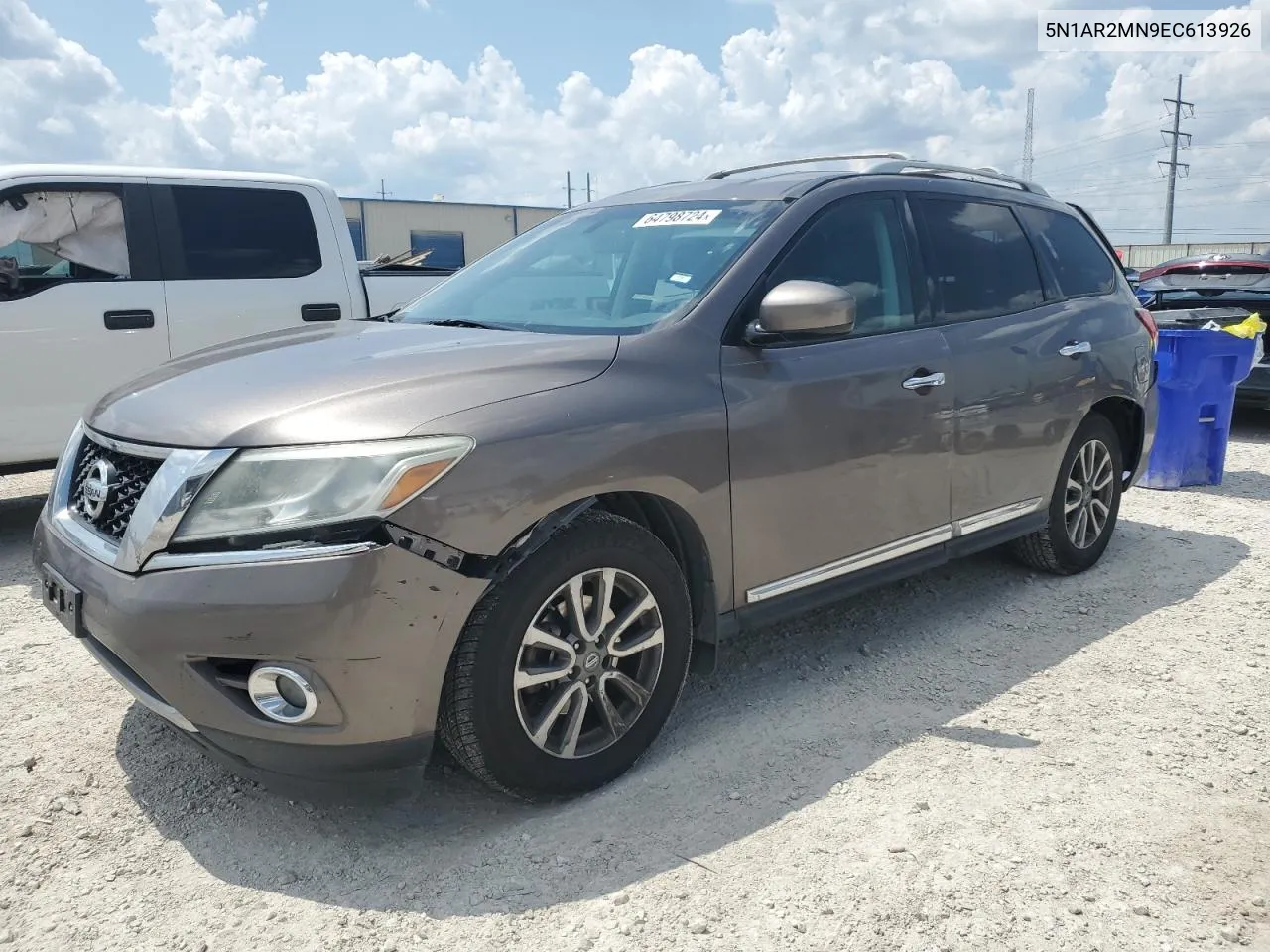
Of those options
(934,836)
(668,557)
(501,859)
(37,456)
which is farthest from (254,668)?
(37,456)

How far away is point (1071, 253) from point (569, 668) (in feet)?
11.6

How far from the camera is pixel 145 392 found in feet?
9.59

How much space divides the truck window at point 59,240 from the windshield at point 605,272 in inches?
112

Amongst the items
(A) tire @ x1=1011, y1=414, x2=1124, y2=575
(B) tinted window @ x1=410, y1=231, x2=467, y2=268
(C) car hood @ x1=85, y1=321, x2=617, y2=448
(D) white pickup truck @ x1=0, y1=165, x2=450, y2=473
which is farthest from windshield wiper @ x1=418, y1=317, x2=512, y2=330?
(B) tinted window @ x1=410, y1=231, x2=467, y2=268

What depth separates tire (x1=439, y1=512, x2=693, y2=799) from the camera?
2596 millimetres

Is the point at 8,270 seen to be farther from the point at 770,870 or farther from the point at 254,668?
the point at 770,870

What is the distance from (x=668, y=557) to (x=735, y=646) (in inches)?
51.4

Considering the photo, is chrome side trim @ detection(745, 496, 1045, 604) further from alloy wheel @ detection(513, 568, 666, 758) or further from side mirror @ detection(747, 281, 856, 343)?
side mirror @ detection(747, 281, 856, 343)

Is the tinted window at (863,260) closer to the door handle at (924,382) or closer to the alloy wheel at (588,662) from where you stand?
the door handle at (924,382)

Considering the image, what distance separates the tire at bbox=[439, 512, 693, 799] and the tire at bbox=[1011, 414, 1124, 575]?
2.45 meters

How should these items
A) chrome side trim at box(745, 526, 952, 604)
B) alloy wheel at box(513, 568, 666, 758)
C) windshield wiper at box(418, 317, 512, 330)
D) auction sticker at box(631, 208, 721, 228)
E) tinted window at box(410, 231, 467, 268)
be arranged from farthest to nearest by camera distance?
tinted window at box(410, 231, 467, 268) < auction sticker at box(631, 208, 721, 228) < windshield wiper at box(418, 317, 512, 330) < chrome side trim at box(745, 526, 952, 604) < alloy wheel at box(513, 568, 666, 758)

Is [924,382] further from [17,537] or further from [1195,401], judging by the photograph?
[17,537]

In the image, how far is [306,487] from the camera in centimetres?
241

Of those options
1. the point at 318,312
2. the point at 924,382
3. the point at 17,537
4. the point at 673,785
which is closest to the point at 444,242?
the point at 318,312
